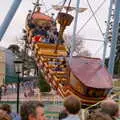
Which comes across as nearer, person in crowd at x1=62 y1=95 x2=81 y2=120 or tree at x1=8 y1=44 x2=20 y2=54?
person in crowd at x1=62 y1=95 x2=81 y2=120

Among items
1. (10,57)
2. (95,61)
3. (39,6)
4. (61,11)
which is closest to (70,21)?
(61,11)

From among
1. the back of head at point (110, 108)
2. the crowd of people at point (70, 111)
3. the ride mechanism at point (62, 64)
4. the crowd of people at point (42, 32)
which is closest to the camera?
the crowd of people at point (70, 111)

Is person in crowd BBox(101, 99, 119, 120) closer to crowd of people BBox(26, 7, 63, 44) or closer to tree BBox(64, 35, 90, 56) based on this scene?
tree BBox(64, 35, 90, 56)

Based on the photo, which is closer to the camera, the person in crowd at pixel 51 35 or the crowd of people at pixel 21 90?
the person in crowd at pixel 51 35

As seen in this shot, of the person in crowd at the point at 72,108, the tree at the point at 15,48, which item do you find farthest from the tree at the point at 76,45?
the tree at the point at 15,48

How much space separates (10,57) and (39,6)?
38976mm

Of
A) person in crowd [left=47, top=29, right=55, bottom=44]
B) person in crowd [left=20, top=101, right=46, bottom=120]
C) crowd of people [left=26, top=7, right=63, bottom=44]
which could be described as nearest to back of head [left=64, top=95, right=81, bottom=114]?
person in crowd [left=20, top=101, right=46, bottom=120]

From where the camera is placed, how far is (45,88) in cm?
2923

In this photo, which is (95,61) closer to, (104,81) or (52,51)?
(104,81)

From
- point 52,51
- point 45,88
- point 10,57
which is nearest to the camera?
point 52,51

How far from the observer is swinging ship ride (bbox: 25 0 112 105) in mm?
13016

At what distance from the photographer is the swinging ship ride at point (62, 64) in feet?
42.7

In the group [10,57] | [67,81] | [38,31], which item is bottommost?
[10,57]

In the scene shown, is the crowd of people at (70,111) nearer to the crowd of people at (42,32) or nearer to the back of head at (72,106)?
the back of head at (72,106)
